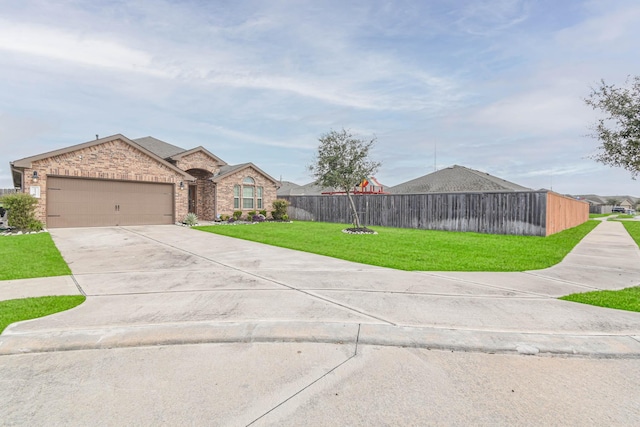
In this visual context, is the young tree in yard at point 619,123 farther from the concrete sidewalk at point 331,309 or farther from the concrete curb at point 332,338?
the concrete curb at point 332,338

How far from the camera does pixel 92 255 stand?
29.5ft

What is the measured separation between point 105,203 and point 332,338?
713 inches

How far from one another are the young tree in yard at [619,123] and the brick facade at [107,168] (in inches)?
770

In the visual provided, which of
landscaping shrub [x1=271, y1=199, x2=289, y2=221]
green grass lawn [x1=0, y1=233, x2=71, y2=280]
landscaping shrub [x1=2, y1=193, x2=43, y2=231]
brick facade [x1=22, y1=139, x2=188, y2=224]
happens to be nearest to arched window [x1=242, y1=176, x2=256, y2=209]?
landscaping shrub [x1=271, y1=199, x2=289, y2=221]

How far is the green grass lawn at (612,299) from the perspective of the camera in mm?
4848

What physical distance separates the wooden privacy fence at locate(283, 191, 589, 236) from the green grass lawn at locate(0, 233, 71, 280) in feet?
54.2

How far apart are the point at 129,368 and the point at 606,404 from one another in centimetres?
390

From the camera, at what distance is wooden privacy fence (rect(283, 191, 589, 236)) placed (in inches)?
621

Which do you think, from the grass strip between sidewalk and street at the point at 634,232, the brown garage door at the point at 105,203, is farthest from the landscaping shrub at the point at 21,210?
the grass strip between sidewalk and street at the point at 634,232

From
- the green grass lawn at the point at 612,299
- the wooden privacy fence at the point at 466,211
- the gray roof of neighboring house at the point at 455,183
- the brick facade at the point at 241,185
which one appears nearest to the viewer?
the green grass lawn at the point at 612,299

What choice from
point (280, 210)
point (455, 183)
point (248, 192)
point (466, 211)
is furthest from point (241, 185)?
point (455, 183)

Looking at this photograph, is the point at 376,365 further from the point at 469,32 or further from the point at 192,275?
the point at 469,32

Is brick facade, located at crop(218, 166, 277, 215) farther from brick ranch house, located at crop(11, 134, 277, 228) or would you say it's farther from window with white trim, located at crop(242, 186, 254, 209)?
window with white trim, located at crop(242, 186, 254, 209)

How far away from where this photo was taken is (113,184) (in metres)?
17.7
